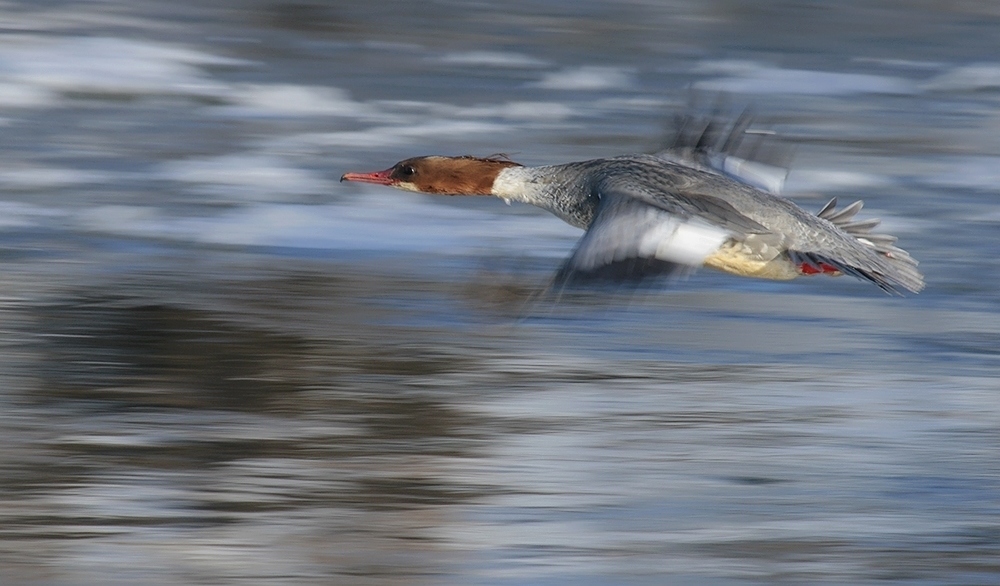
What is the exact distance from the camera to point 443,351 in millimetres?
5145

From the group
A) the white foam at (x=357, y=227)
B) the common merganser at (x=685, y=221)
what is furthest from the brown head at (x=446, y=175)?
the white foam at (x=357, y=227)

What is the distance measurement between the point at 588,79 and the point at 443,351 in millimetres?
4566

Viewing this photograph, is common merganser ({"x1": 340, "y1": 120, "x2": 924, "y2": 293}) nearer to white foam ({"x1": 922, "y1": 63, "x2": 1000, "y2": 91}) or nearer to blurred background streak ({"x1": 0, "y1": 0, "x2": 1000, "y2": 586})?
blurred background streak ({"x1": 0, "y1": 0, "x2": 1000, "y2": 586})

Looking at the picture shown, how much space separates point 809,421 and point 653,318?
1.03m

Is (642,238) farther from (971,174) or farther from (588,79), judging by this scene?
(588,79)

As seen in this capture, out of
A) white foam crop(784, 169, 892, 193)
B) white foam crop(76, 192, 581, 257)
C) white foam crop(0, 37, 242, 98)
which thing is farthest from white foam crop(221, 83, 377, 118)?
white foam crop(784, 169, 892, 193)

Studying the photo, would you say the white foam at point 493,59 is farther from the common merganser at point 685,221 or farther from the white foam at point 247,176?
the common merganser at point 685,221

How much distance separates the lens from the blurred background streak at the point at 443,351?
3801 millimetres

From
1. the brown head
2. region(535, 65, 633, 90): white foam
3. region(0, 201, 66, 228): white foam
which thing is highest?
the brown head

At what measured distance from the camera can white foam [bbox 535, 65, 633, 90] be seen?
927 cm

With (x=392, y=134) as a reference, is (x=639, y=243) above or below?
above

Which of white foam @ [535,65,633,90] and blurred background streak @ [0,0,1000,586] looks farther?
white foam @ [535,65,633,90]

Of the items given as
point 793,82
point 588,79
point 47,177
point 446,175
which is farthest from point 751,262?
point 793,82

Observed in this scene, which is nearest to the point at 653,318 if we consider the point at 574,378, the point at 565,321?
the point at 565,321
